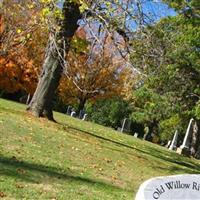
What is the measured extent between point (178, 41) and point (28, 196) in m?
17.7

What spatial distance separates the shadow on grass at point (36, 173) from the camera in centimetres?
1014

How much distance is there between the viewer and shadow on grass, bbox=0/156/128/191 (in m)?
10.1

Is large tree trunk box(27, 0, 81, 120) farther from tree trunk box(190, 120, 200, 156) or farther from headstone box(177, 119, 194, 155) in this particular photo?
tree trunk box(190, 120, 200, 156)

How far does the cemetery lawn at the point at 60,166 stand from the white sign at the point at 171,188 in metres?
4.14

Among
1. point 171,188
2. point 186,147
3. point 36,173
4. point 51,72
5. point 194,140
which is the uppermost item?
point 51,72

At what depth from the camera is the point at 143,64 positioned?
1905cm

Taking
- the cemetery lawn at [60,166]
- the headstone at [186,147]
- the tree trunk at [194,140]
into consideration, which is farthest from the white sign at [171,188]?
the tree trunk at [194,140]

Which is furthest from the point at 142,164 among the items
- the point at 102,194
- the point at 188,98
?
the point at 188,98

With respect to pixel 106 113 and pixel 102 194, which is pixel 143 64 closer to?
pixel 102 194

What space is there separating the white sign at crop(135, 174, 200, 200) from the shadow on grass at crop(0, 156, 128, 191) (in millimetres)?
5293

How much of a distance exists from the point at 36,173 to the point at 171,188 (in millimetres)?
6091

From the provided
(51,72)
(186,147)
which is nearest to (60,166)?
(51,72)

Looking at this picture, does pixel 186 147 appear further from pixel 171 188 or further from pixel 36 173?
pixel 171 188

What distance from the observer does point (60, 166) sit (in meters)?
12.0
